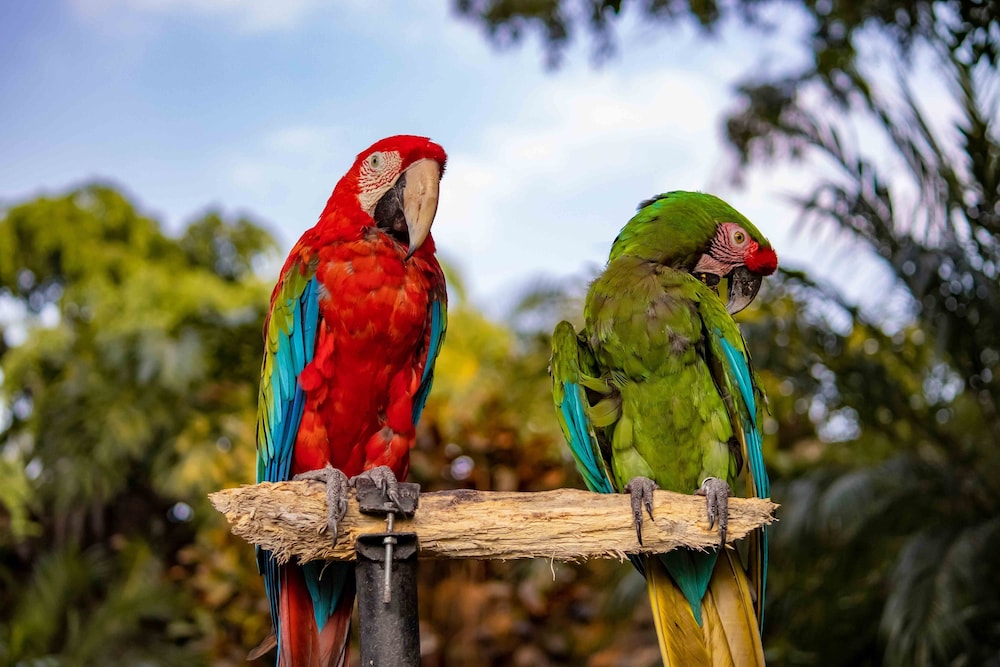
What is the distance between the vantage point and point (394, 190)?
1.60 metres

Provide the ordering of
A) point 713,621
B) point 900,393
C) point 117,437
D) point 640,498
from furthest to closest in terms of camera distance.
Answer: point 117,437 → point 900,393 → point 713,621 → point 640,498

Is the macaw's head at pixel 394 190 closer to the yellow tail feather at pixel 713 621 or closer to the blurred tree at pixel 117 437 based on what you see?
the yellow tail feather at pixel 713 621

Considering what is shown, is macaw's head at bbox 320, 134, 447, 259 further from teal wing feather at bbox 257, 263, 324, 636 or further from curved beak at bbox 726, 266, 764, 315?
curved beak at bbox 726, 266, 764, 315

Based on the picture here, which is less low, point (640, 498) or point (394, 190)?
point (394, 190)

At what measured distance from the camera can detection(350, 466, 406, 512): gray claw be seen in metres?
1.36

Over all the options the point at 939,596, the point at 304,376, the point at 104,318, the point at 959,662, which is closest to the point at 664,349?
the point at 304,376

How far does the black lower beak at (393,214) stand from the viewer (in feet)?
5.23

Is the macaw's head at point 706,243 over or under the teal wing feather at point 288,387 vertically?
over

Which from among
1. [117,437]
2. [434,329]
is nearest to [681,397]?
[434,329]

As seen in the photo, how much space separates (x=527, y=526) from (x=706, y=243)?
68 cm

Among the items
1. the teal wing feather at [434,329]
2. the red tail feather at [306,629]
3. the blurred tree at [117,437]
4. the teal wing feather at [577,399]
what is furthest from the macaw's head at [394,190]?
the blurred tree at [117,437]

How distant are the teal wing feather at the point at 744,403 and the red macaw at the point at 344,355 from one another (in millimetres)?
588

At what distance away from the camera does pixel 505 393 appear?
4262 mm

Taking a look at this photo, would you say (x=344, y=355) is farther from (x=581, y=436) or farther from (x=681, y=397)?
(x=681, y=397)
